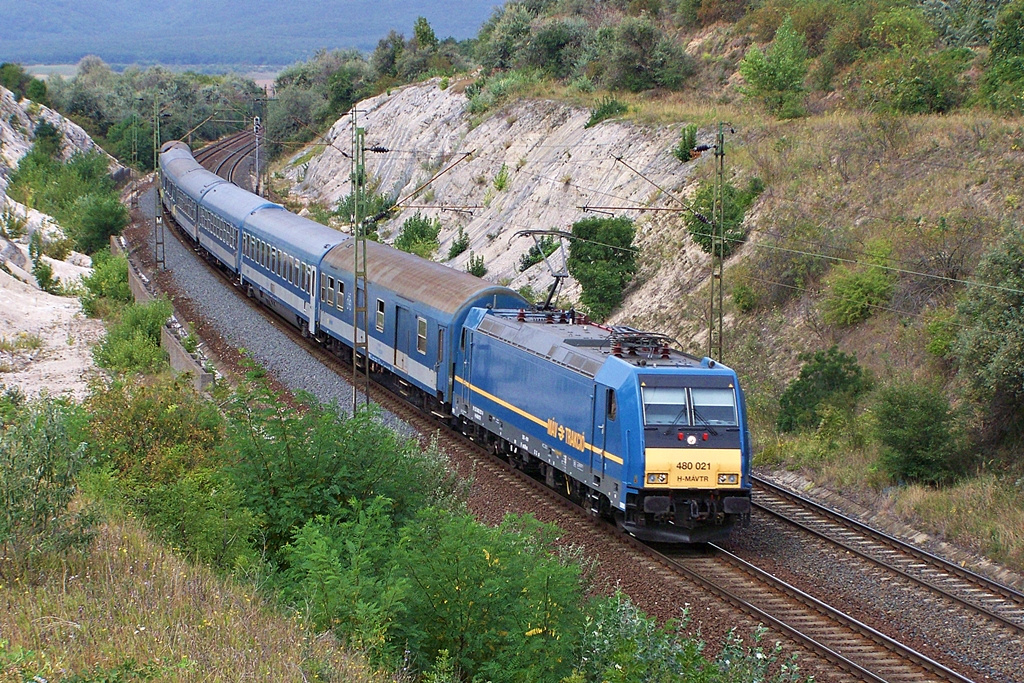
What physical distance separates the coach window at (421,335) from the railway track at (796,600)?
13.5 ft

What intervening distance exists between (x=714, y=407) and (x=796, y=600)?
118 inches

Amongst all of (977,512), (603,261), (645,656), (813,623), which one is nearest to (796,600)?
(813,623)

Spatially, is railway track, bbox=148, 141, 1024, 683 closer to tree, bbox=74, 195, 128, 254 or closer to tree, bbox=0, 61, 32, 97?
tree, bbox=74, 195, 128, 254

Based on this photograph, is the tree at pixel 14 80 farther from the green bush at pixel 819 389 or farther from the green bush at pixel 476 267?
the green bush at pixel 819 389

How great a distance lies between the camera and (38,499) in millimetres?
10562

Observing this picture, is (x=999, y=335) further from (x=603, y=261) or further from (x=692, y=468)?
(x=603, y=261)

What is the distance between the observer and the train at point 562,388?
52.3ft

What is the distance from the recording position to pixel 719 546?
16.9 m

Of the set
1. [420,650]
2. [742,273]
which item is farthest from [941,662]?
[742,273]

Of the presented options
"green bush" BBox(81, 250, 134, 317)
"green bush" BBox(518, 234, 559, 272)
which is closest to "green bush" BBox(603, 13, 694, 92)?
"green bush" BBox(518, 234, 559, 272)

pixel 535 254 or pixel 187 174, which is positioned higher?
pixel 187 174

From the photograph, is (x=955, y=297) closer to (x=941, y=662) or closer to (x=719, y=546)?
(x=719, y=546)

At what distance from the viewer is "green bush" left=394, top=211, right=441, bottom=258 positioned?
4491 cm

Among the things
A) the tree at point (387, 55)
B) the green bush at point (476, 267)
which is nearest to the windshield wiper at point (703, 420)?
the green bush at point (476, 267)
